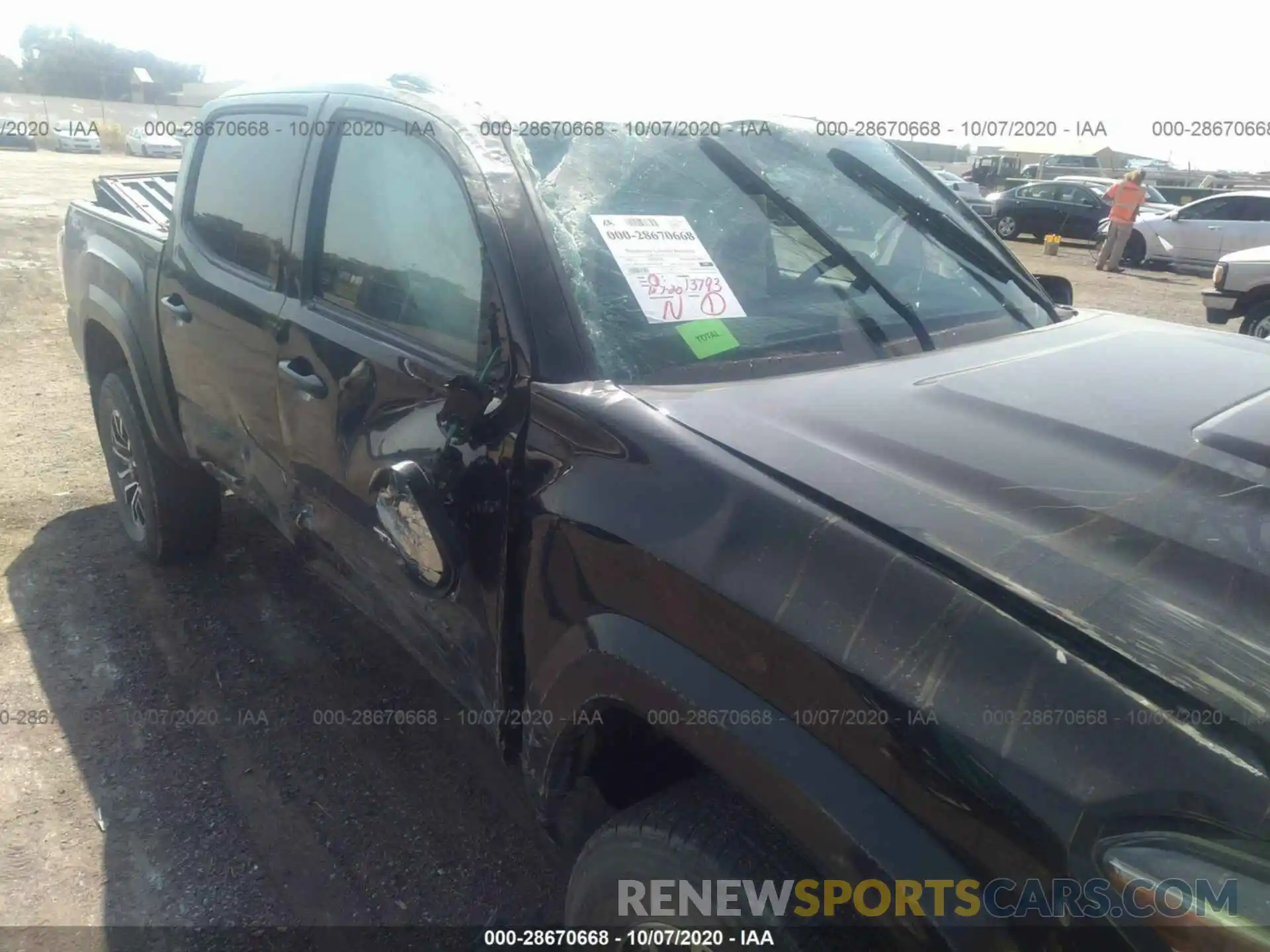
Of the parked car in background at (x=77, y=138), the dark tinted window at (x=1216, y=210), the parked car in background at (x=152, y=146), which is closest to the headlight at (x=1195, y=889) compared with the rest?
the dark tinted window at (x=1216, y=210)

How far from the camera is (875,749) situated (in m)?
1.27

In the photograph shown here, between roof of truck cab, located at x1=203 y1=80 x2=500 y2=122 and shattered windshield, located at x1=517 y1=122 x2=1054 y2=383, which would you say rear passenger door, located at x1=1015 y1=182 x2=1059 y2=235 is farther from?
roof of truck cab, located at x1=203 y1=80 x2=500 y2=122

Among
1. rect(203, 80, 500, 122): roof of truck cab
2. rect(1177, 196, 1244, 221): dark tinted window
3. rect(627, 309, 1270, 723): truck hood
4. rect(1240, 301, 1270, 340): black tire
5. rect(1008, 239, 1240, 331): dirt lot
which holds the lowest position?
rect(1008, 239, 1240, 331): dirt lot

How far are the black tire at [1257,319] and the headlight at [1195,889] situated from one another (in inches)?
368

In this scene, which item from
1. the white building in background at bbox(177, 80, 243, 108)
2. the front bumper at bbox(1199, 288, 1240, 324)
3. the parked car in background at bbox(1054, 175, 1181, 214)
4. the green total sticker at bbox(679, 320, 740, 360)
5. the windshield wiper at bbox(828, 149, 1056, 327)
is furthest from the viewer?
the white building in background at bbox(177, 80, 243, 108)

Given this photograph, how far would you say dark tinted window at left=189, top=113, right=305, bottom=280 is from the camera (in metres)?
2.72

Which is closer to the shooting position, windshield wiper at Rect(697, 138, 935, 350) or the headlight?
the headlight

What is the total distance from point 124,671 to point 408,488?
2087mm

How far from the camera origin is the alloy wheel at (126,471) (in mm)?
3943

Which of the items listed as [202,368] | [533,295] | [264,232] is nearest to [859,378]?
[533,295]

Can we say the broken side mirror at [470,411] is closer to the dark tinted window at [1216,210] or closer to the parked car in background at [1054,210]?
the dark tinted window at [1216,210]

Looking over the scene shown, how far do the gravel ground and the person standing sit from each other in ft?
49.9

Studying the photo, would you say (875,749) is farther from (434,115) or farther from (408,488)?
(434,115)

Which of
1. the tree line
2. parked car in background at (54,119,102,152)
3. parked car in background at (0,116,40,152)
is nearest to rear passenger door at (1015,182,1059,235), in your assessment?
parked car in background at (54,119,102,152)
